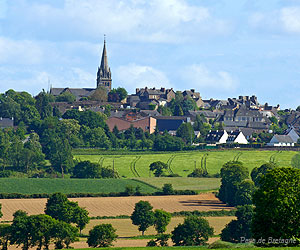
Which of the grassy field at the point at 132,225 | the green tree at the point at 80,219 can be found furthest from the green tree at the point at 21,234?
the grassy field at the point at 132,225

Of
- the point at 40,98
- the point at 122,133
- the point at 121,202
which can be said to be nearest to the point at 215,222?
the point at 121,202

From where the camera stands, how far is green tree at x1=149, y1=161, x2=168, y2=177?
12319 centimetres

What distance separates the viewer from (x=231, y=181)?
324 ft

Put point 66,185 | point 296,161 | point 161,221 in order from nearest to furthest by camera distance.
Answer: point 161,221
point 66,185
point 296,161

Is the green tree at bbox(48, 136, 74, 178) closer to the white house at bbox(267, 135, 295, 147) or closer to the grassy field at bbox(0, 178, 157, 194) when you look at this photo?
the grassy field at bbox(0, 178, 157, 194)

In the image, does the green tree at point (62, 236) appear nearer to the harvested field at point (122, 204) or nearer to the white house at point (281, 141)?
the harvested field at point (122, 204)

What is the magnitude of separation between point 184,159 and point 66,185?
3085cm

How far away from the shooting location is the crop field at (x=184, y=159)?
126m

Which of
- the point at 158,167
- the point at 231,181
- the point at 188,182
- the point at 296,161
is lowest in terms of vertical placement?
the point at 188,182

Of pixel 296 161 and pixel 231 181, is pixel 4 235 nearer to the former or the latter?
pixel 231 181

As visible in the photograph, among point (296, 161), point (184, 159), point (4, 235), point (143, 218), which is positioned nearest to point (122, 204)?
point (143, 218)

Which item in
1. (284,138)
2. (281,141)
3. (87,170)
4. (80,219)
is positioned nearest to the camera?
(80,219)

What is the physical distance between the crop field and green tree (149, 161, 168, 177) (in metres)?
0.89

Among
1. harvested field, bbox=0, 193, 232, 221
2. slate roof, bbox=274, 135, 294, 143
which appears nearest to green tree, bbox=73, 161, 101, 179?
harvested field, bbox=0, 193, 232, 221
